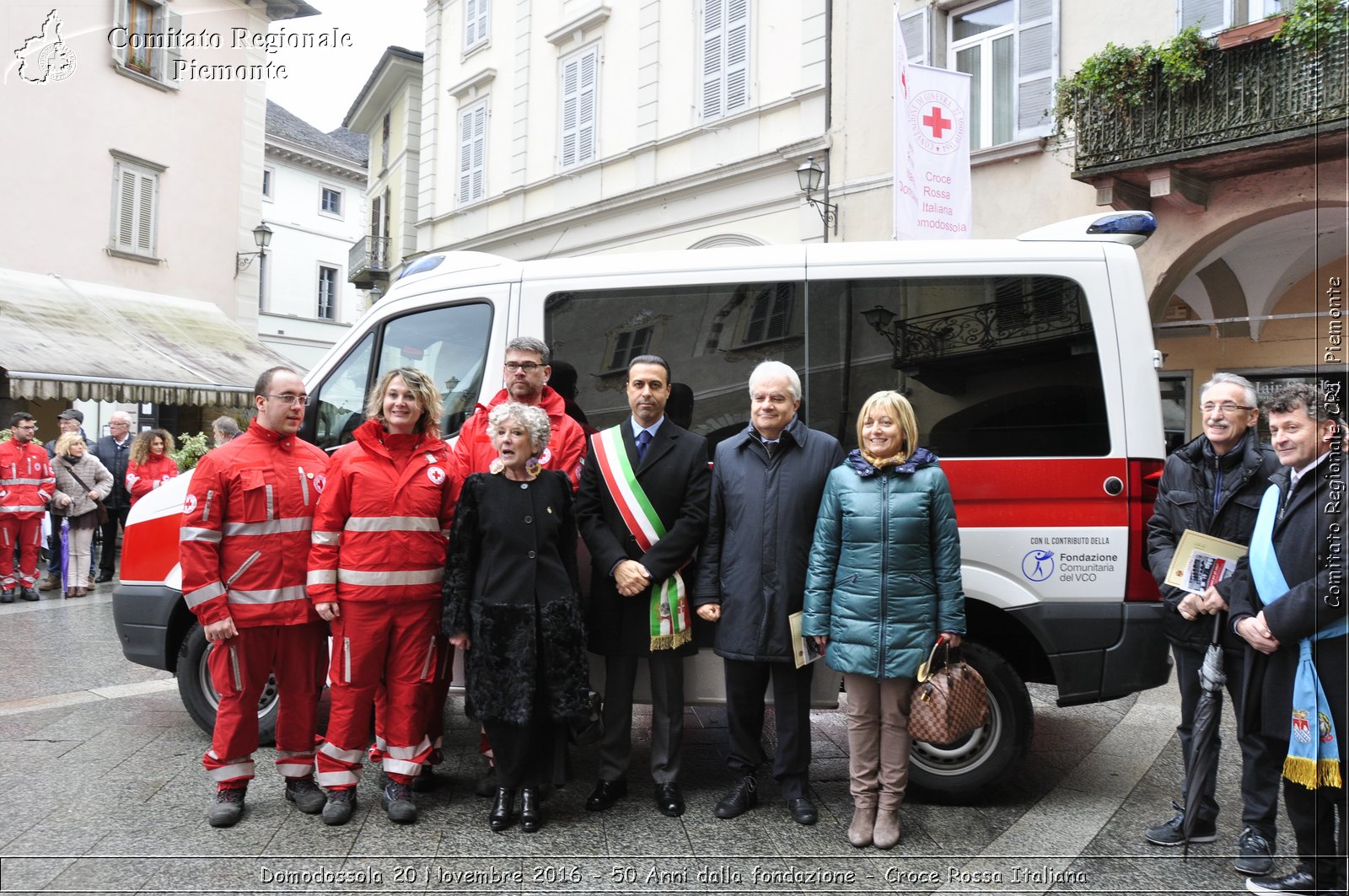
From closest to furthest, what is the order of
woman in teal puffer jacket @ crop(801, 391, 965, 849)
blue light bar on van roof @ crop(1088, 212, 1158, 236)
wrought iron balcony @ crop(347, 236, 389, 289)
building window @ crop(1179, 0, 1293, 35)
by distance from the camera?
1. woman in teal puffer jacket @ crop(801, 391, 965, 849)
2. blue light bar on van roof @ crop(1088, 212, 1158, 236)
3. building window @ crop(1179, 0, 1293, 35)
4. wrought iron balcony @ crop(347, 236, 389, 289)

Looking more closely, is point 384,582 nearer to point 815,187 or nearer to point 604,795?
point 604,795

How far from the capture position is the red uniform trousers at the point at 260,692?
4.01 m

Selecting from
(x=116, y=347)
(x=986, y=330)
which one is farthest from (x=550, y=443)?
(x=116, y=347)

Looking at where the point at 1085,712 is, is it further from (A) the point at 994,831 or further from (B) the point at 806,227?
(B) the point at 806,227

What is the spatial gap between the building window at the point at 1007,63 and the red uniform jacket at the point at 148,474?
33.8 ft

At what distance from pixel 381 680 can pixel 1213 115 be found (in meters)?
9.44

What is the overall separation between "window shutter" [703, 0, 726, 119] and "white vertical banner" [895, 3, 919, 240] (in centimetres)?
585

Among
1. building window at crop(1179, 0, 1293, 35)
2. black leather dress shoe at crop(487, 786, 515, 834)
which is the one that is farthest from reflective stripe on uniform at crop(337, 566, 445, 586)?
building window at crop(1179, 0, 1293, 35)

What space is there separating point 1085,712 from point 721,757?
2.58 m

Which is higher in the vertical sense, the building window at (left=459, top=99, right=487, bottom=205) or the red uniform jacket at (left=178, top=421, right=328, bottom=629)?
the building window at (left=459, top=99, right=487, bottom=205)

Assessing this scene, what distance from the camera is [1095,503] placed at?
4180mm

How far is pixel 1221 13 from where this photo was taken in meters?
9.99

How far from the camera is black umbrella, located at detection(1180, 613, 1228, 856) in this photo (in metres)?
A: 3.71

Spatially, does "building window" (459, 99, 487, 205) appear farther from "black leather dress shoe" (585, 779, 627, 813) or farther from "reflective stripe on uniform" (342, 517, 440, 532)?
"black leather dress shoe" (585, 779, 627, 813)
